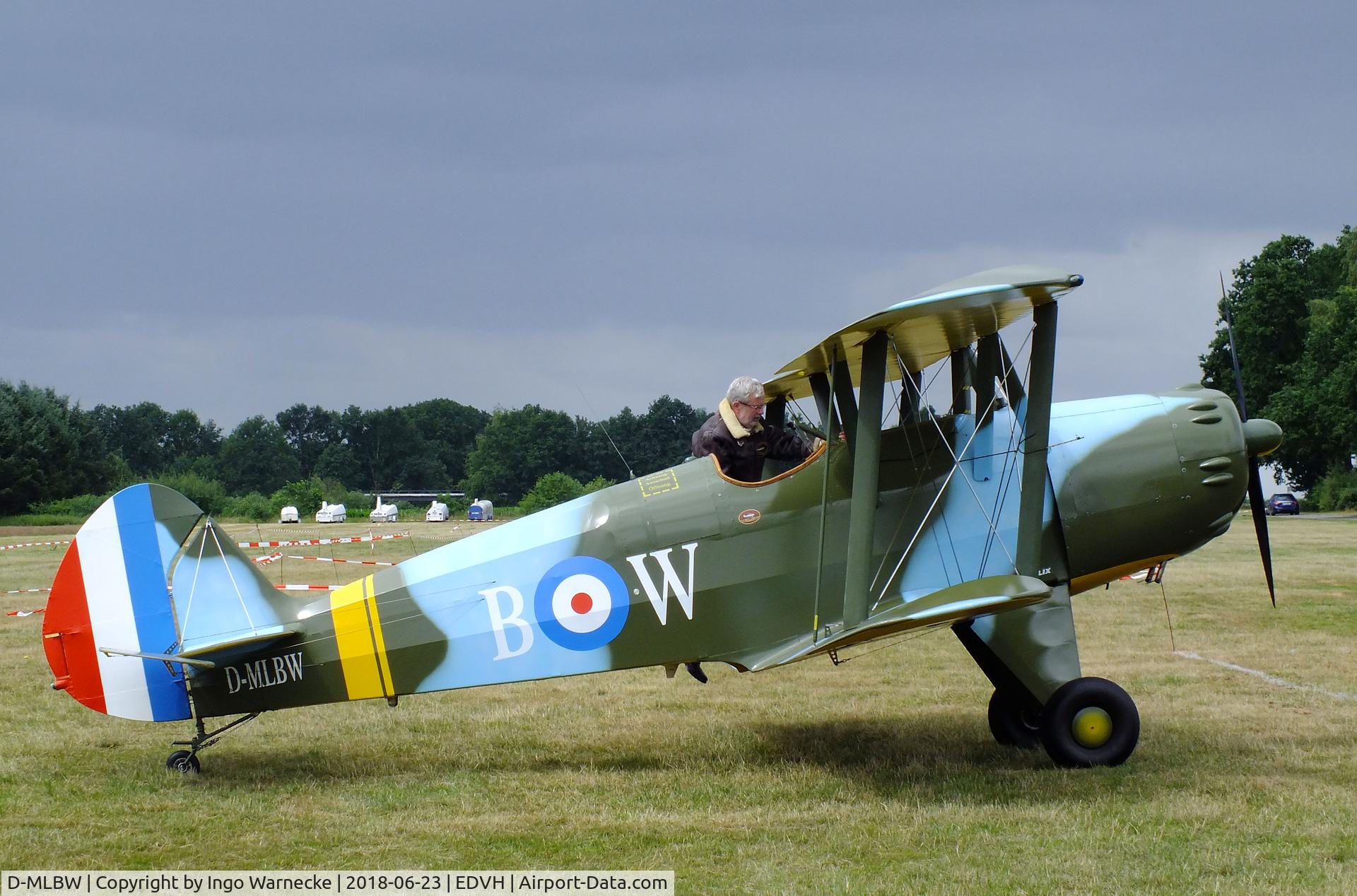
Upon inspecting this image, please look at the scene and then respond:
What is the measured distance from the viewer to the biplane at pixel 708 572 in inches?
237

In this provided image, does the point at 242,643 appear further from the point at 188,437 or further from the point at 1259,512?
the point at 188,437

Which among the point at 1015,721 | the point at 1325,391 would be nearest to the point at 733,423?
the point at 1015,721

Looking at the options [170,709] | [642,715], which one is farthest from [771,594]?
[170,709]

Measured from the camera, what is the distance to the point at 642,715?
26.4 feet

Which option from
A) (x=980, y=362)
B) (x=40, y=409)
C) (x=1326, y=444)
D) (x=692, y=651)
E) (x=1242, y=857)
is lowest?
(x=1326, y=444)

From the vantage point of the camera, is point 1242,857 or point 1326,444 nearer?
point 1242,857

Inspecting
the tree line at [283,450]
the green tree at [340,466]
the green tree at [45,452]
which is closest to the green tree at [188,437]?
the tree line at [283,450]

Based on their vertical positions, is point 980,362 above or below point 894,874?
above

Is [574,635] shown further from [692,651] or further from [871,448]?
[871,448]

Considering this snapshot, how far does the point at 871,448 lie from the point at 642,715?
3225mm

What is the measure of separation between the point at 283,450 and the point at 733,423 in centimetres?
10203

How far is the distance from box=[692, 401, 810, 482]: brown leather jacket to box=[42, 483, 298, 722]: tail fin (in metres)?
2.48

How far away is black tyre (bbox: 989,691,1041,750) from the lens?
262 inches

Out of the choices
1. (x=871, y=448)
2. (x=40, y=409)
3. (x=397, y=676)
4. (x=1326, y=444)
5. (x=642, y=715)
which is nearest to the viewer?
(x=871, y=448)
